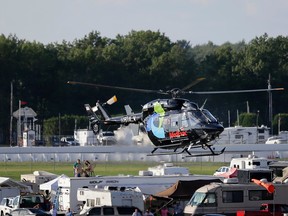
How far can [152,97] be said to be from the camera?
116 m

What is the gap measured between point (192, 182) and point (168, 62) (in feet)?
270

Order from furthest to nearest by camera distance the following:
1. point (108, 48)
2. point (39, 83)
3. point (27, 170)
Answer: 1. point (108, 48)
2. point (39, 83)
3. point (27, 170)

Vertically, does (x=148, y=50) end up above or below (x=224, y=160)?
above

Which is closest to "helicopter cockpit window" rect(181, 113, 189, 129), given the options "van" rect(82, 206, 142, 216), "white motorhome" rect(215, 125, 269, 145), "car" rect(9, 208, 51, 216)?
"van" rect(82, 206, 142, 216)

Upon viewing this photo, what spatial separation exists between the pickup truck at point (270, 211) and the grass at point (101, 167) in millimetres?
26712

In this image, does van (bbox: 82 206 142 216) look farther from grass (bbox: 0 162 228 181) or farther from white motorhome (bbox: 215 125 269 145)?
white motorhome (bbox: 215 125 269 145)

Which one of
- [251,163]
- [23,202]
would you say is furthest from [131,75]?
[23,202]

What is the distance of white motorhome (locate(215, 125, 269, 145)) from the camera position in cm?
9350

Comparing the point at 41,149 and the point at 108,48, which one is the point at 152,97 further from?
the point at 41,149

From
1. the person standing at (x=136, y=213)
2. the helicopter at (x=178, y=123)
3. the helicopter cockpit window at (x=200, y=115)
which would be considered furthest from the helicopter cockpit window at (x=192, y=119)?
the person standing at (x=136, y=213)

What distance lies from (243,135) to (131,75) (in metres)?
29.8

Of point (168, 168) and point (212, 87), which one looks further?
point (212, 87)

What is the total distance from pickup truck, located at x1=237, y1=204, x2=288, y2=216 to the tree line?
74979 mm

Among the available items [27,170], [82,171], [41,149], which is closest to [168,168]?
[82,171]
